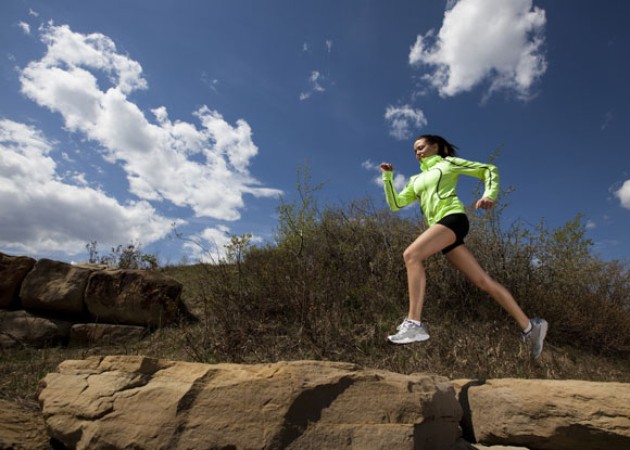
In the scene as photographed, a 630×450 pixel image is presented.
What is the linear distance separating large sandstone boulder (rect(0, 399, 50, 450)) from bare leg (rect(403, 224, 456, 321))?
8.53 ft

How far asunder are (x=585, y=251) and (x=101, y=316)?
8.24m

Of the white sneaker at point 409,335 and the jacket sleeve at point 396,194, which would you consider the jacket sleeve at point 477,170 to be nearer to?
the jacket sleeve at point 396,194

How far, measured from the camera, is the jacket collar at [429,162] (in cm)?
378

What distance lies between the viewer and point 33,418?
2396 mm

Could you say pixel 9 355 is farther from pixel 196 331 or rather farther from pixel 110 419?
pixel 110 419

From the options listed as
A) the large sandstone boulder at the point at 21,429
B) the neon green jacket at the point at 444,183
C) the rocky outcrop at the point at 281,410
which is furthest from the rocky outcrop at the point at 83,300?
the neon green jacket at the point at 444,183

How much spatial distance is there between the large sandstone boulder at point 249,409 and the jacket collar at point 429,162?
215cm

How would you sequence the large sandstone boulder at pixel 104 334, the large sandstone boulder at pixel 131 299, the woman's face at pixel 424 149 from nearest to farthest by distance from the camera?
1. the woman's face at pixel 424 149
2. the large sandstone boulder at pixel 104 334
3. the large sandstone boulder at pixel 131 299

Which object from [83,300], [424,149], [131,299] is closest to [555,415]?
[424,149]

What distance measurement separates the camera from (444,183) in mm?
3562

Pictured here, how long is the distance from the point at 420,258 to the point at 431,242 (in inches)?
6.4

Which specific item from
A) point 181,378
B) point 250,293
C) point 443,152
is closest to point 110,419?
point 181,378

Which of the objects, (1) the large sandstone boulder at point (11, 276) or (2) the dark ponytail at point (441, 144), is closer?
(2) the dark ponytail at point (441, 144)

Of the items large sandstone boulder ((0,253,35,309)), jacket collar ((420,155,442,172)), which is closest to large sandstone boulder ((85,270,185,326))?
large sandstone boulder ((0,253,35,309))
